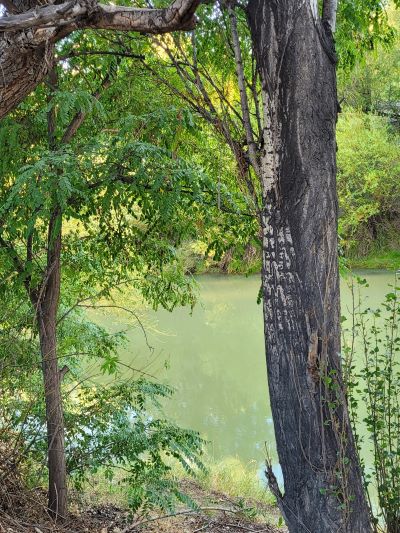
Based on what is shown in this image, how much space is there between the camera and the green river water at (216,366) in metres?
8.55

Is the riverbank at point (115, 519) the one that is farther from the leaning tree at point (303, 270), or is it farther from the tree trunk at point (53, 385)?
the leaning tree at point (303, 270)

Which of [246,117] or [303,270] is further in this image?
[246,117]

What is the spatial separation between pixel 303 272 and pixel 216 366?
29.7 ft

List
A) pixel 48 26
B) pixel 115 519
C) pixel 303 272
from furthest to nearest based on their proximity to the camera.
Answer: pixel 115 519
pixel 303 272
pixel 48 26

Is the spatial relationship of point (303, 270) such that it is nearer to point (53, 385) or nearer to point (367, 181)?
point (53, 385)

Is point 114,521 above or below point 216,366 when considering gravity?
above

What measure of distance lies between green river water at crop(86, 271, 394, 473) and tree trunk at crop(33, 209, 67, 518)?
65.1 inches

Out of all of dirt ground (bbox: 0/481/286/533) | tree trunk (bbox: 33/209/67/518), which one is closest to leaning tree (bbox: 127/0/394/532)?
dirt ground (bbox: 0/481/286/533)

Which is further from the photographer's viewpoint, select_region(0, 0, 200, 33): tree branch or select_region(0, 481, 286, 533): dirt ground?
select_region(0, 481, 286, 533): dirt ground

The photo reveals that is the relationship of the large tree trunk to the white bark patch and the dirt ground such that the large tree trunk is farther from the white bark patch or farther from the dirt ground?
the dirt ground

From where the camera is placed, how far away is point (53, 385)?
3.65 meters

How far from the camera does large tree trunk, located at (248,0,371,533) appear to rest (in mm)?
2545

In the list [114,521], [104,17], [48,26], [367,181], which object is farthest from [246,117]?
[367,181]

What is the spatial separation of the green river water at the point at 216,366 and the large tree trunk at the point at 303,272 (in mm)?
2699
